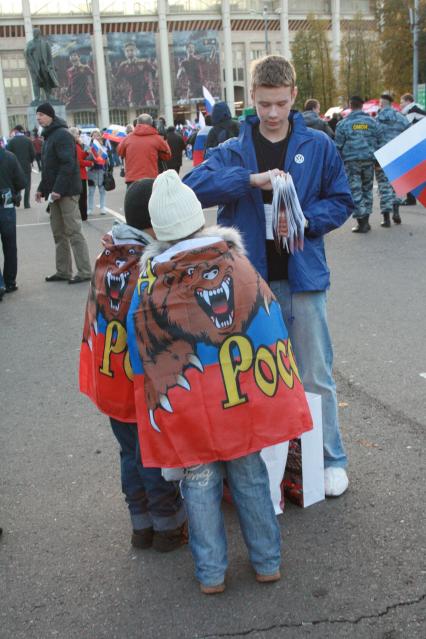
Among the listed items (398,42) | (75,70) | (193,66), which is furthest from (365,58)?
(75,70)

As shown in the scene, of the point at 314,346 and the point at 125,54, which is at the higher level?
the point at 125,54

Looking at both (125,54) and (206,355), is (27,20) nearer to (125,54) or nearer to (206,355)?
(125,54)

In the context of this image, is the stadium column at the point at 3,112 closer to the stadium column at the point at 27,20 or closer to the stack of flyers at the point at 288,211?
the stadium column at the point at 27,20

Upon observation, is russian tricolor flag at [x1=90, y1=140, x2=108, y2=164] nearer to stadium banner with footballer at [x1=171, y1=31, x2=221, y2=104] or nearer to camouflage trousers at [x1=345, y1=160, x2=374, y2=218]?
camouflage trousers at [x1=345, y1=160, x2=374, y2=218]

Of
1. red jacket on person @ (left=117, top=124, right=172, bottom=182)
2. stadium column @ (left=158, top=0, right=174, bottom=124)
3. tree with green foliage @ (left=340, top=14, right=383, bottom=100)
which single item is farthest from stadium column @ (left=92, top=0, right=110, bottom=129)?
red jacket on person @ (left=117, top=124, right=172, bottom=182)

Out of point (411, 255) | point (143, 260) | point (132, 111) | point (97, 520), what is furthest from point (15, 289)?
point (132, 111)

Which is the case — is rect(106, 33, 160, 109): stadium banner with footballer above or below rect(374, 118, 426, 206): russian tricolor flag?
above

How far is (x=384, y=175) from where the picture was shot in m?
11.5

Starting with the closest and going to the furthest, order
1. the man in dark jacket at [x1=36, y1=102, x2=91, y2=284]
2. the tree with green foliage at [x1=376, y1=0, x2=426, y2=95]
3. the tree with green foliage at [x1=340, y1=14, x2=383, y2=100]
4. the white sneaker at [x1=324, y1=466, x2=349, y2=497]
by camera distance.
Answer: the white sneaker at [x1=324, y1=466, x2=349, y2=497] → the man in dark jacket at [x1=36, y1=102, x2=91, y2=284] → the tree with green foliage at [x1=376, y1=0, x2=426, y2=95] → the tree with green foliage at [x1=340, y1=14, x2=383, y2=100]

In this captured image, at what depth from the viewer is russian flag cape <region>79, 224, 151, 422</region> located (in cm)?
285

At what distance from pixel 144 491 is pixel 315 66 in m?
62.8

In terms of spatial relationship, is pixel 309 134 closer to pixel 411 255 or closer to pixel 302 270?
pixel 302 270

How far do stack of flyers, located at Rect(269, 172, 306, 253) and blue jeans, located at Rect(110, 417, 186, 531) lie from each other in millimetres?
1008

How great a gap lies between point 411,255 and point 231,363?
277 inches
